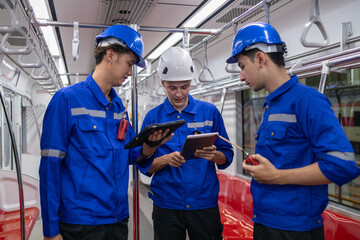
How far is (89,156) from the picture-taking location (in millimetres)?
1877

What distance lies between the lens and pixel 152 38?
551cm

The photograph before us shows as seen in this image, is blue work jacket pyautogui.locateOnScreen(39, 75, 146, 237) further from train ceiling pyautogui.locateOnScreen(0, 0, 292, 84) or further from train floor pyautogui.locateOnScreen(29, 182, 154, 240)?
train floor pyautogui.locateOnScreen(29, 182, 154, 240)

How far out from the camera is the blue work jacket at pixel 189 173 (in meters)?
2.39

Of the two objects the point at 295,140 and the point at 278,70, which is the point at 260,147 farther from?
the point at 278,70

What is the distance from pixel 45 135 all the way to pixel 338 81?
10.2ft

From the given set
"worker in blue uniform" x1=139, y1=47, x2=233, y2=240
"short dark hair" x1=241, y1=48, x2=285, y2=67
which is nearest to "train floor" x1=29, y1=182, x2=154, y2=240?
"worker in blue uniform" x1=139, y1=47, x2=233, y2=240

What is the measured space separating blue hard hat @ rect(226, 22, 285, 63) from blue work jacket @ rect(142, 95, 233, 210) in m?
0.78

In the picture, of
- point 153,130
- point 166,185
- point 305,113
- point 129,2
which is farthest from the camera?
point 129,2

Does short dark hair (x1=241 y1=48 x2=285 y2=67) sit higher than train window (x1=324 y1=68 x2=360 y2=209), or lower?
higher

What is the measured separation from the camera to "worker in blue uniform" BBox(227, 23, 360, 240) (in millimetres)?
1485

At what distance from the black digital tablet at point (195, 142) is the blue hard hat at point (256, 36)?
0.58m

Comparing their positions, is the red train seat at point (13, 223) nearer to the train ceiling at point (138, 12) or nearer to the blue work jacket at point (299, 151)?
the train ceiling at point (138, 12)

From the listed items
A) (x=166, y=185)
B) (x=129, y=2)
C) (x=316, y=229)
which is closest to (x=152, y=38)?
(x=129, y=2)

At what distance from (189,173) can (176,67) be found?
3.00 feet
